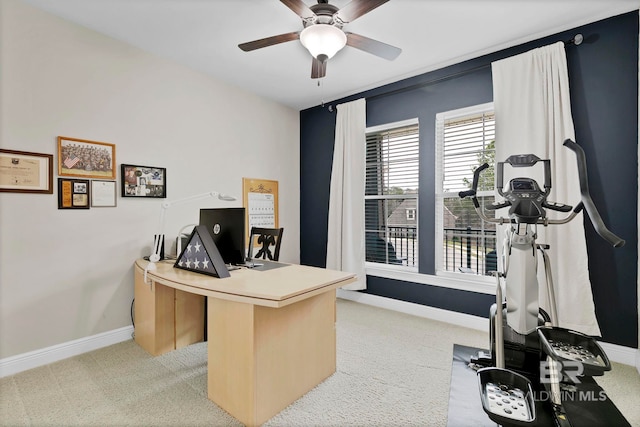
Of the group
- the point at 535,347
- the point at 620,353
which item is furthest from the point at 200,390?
the point at 620,353

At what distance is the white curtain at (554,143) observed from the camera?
2.40 m

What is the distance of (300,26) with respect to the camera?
2523 millimetres

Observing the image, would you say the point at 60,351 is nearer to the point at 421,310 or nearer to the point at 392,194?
the point at 421,310

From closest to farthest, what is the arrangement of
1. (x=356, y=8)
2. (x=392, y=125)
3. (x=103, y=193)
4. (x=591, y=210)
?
(x=591, y=210) < (x=356, y=8) < (x=103, y=193) < (x=392, y=125)

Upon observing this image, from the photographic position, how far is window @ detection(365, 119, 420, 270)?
3.59 metres

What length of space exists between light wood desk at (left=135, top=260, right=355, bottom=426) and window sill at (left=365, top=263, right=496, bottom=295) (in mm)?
1638

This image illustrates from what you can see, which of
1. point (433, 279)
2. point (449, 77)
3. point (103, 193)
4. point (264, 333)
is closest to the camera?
point (264, 333)

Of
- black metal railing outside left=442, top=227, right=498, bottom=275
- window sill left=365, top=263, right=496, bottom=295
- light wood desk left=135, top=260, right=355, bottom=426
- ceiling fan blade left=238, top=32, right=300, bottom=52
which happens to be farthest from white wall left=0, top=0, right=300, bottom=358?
black metal railing outside left=442, top=227, right=498, bottom=275

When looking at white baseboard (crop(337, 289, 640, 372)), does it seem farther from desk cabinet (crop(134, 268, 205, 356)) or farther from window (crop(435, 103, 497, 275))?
desk cabinet (crop(134, 268, 205, 356))

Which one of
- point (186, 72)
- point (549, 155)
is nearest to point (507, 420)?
point (549, 155)

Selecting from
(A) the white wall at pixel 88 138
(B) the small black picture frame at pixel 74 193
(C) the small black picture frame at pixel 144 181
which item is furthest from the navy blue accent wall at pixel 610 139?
(B) the small black picture frame at pixel 74 193

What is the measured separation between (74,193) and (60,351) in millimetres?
1265

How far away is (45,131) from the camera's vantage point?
2.33m

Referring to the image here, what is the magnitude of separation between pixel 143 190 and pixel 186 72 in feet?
4.44
